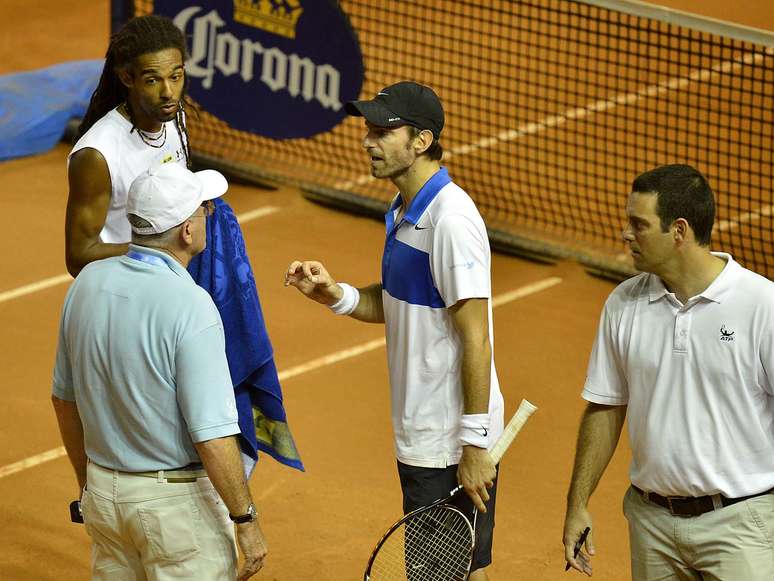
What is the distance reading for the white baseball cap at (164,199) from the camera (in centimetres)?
435

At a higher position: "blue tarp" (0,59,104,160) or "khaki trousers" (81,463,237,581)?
"khaki trousers" (81,463,237,581)

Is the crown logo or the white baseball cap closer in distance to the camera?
the white baseball cap

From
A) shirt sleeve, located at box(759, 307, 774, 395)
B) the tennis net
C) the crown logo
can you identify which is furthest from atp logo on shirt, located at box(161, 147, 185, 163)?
the crown logo

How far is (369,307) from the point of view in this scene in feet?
18.0

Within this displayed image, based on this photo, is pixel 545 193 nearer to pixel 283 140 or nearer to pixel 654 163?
pixel 654 163

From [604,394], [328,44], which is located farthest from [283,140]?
[604,394]

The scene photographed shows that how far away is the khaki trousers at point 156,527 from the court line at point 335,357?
317 centimetres

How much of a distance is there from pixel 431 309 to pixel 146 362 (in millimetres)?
1203

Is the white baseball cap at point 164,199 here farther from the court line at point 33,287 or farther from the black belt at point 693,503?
the court line at point 33,287

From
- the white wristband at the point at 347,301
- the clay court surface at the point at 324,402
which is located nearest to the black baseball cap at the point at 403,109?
the white wristband at the point at 347,301

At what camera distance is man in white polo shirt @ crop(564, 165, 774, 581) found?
4344 mm

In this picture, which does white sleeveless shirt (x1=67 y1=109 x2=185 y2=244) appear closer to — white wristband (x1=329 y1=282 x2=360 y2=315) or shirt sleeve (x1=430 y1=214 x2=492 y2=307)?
white wristband (x1=329 y1=282 x2=360 y2=315)

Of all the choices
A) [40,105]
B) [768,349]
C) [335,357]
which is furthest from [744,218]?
[768,349]

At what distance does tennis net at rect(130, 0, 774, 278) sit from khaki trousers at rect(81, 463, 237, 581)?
20.2 ft
